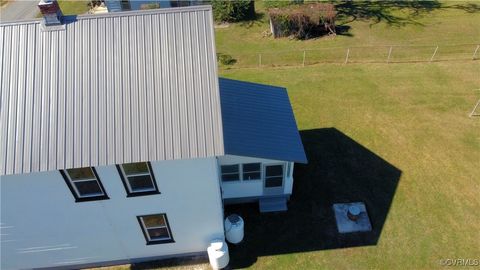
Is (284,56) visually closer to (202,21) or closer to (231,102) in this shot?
(231,102)

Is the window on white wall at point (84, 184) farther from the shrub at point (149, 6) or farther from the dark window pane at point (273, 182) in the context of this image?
the shrub at point (149, 6)

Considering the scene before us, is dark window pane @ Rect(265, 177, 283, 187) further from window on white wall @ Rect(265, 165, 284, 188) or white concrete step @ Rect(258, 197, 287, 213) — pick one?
white concrete step @ Rect(258, 197, 287, 213)

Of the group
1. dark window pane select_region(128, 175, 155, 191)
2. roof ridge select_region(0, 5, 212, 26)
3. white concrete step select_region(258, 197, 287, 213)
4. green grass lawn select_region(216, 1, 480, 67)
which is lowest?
white concrete step select_region(258, 197, 287, 213)

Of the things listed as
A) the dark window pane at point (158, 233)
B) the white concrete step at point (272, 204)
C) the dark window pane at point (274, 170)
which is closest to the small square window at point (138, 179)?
the dark window pane at point (158, 233)

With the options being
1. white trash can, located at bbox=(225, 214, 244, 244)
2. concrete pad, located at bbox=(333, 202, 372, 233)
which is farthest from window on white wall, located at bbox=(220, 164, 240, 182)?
concrete pad, located at bbox=(333, 202, 372, 233)

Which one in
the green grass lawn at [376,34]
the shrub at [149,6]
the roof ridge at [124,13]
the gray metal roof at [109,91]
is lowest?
the green grass lawn at [376,34]
